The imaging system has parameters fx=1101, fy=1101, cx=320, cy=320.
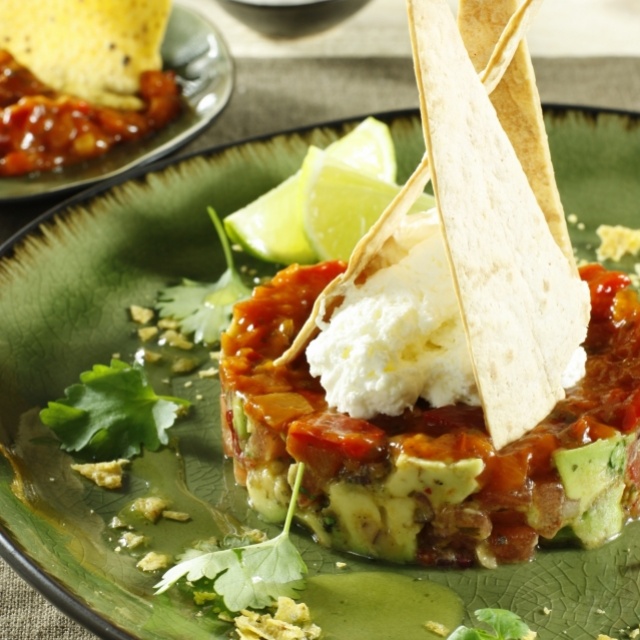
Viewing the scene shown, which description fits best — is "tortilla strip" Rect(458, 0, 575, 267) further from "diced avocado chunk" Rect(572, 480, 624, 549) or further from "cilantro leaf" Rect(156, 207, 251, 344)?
"cilantro leaf" Rect(156, 207, 251, 344)

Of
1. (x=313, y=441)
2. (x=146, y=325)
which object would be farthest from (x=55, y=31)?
(x=313, y=441)

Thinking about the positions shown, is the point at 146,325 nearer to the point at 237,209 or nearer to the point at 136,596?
the point at 237,209

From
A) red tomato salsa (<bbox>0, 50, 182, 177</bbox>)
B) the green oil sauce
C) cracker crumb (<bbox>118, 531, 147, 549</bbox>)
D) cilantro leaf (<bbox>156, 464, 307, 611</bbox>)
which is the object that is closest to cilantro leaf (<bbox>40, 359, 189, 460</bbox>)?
cracker crumb (<bbox>118, 531, 147, 549</bbox>)

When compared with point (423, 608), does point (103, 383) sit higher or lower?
higher

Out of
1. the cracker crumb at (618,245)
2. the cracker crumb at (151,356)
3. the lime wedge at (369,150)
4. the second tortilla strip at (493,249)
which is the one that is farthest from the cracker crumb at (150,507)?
the cracker crumb at (618,245)

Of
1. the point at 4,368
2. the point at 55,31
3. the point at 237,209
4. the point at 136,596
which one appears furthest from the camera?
the point at 55,31

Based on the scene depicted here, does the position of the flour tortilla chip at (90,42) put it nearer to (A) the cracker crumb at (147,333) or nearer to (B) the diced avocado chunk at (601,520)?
(A) the cracker crumb at (147,333)

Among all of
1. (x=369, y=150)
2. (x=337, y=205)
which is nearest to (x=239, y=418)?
(x=337, y=205)
